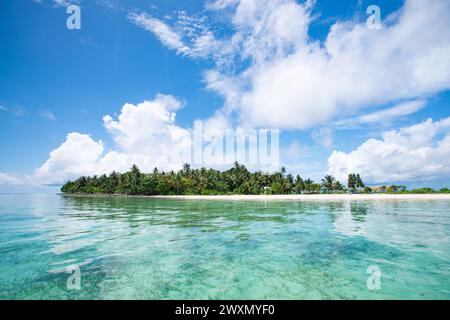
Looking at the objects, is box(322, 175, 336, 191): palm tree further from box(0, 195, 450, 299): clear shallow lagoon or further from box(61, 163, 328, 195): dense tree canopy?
box(0, 195, 450, 299): clear shallow lagoon

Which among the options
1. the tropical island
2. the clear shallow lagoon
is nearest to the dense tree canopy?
the tropical island

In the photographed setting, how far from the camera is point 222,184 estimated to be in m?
88.6

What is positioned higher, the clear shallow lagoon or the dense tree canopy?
the dense tree canopy

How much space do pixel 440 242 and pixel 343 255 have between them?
19.7 feet

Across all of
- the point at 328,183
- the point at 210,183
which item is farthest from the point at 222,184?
the point at 328,183

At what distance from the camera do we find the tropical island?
8612 centimetres

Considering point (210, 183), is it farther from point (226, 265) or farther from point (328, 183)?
point (226, 265)

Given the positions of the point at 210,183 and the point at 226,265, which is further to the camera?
the point at 210,183

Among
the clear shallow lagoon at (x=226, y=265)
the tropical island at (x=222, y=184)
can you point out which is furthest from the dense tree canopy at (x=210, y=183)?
the clear shallow lagoon at (x=226, y=265)

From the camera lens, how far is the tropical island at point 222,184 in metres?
86.1

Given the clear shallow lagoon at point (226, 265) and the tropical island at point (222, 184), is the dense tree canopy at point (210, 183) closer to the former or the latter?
the tropical island at point (222, 184)
